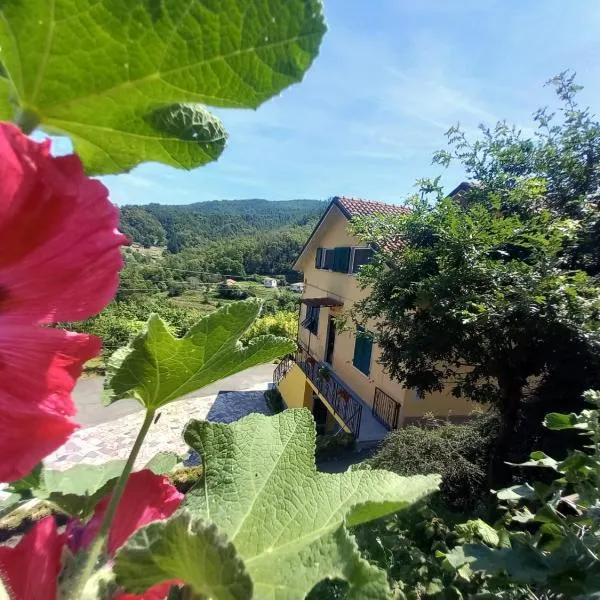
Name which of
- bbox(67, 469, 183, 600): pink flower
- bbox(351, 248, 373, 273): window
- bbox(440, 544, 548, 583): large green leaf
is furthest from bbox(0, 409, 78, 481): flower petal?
bbox(351, 248, 373, 273): window

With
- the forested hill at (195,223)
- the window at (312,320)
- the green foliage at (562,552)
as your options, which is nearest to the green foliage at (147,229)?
the forested hill at (195,223)

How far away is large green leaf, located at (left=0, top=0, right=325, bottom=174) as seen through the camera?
321 mm

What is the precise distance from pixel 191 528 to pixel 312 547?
0.17 meters

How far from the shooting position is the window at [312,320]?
681 inches

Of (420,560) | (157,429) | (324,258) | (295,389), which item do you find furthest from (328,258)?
(420,560)

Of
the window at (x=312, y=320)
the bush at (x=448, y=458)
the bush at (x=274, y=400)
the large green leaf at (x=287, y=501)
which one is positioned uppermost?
the large green leaf at (x=287, y=501)

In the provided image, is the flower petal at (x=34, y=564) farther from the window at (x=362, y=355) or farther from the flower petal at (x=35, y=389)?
the window at (x=362, y=355)

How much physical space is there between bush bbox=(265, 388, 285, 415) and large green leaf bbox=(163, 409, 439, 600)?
Answer: 17.6 m

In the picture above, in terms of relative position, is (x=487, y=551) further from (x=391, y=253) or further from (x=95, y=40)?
(x=391, y=253)

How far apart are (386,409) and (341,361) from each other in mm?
3512

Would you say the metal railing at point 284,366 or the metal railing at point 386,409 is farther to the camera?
the metal railing at point 284,366

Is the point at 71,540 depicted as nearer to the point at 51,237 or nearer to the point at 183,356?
the point at 183,356

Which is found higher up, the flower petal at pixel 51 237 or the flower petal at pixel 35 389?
the flower petal at pixel 51 237

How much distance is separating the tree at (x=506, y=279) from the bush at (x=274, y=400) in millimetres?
10075
